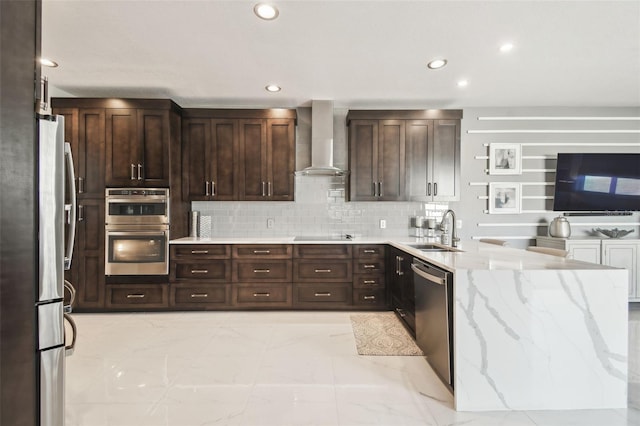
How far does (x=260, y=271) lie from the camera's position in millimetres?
3473

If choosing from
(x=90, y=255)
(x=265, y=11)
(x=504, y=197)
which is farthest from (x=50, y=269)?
(x=504, y=197)

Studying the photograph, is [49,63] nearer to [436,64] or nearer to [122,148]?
[122,148]

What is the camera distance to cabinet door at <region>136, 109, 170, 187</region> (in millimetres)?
3395

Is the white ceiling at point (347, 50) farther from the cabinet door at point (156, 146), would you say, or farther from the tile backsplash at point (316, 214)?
the tile backsplash at point (316, 214)

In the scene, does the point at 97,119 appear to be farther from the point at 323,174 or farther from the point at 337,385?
the point at 337,385

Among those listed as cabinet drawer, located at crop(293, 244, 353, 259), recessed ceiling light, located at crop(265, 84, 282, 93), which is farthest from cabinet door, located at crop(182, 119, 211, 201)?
cabinet drawer, located at crop(293, 244, 353, 259)

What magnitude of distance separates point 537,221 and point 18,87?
5.08m

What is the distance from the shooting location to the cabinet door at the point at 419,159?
3717 millimetres

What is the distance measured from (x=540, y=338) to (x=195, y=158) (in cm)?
382

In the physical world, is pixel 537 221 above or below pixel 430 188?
below

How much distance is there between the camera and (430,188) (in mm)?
3758

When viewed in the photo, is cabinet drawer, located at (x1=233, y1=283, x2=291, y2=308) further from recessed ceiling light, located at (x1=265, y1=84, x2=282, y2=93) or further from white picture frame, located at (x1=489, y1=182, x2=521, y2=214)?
white picture frame, located at (x1=489, y1=182, x2=521, y2=214)

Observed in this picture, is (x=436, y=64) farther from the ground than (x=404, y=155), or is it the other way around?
(x=436, y=64)

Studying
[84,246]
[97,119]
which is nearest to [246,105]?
[97,119]
